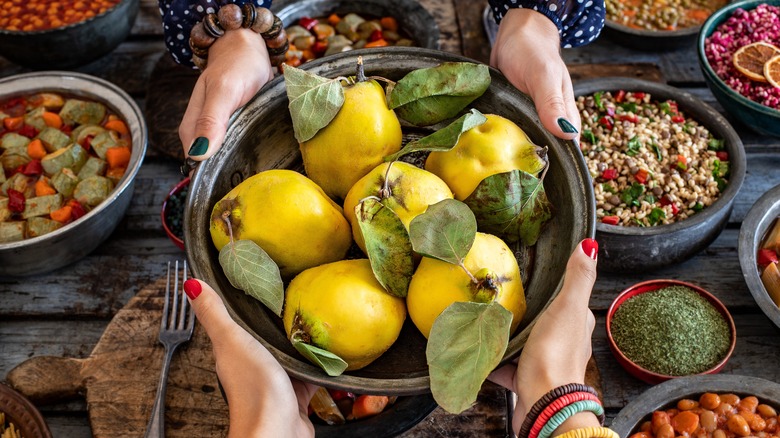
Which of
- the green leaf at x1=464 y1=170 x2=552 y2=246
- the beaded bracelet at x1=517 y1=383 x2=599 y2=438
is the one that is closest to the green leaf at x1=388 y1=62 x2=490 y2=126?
the green leaf at x1=464 y1=170 x2=552 y2=246

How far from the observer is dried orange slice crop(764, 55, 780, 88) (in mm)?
1391

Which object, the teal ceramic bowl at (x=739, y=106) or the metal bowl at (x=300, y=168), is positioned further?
the teal ceramic bowl at (x=739, y=106)

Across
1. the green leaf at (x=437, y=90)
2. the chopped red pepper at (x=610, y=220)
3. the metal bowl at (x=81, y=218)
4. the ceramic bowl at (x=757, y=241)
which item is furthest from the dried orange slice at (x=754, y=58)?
the metal bowl at (x=81, y=218)

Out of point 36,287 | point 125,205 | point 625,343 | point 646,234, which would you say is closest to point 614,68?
point 646,234

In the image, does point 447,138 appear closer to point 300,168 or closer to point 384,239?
point 384,239

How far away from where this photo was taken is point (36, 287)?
1.31 metres

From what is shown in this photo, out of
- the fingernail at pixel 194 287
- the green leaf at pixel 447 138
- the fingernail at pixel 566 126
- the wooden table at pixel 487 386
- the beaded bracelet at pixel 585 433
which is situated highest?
the green leaf at pixel 447 138

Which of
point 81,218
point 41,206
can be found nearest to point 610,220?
point 81,218

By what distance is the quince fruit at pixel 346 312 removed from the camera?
2.45ft

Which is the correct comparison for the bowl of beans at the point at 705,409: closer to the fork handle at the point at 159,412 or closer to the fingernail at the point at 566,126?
the fingernail at the point at 566,126

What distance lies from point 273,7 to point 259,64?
45 centimetres

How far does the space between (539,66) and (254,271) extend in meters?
0.55

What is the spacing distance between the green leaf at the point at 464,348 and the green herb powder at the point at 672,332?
0.53 m

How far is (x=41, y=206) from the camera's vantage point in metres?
1.28
